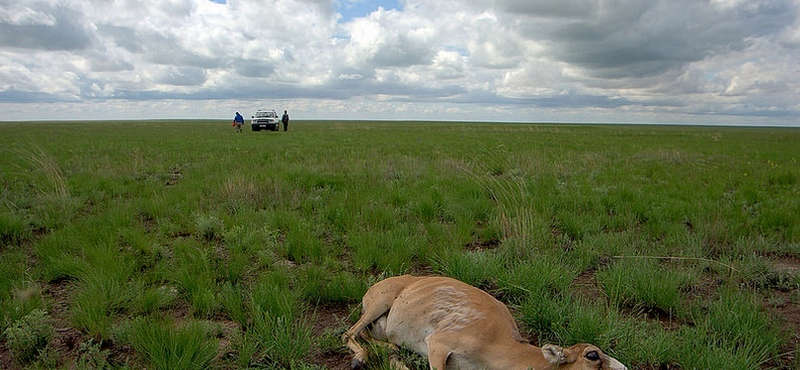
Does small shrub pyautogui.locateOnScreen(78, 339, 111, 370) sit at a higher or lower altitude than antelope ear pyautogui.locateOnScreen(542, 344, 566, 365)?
lower

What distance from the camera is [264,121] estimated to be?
41.6 m

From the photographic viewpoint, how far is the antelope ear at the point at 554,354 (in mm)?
2240

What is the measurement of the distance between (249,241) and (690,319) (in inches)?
197

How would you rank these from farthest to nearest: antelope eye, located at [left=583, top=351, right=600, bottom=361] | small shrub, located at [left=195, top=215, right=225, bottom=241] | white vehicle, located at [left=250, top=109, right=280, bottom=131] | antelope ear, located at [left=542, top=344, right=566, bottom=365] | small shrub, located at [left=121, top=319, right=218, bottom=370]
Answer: white vehicle, located at [left=250, top=109, right=280, bottom=131], small shrub, located at [left=195, top=215, right=225, bottom=241], small shrub, located at [left=121, top=319, right=218, bottom=370], antelope ear, located at [left=542, top=344, right=566, bottom=365], antelope eye, located at [left=583, top=351, right=600, bottom=361]

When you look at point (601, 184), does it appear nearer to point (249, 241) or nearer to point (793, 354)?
point (793, 354)

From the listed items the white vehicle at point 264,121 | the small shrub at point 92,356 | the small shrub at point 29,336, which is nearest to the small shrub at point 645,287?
the small shrub at point 92,356

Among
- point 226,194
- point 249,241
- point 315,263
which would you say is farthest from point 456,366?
point 226,194

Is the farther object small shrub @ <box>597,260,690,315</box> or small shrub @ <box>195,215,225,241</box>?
small shrub @ <box>195,215,225,241</box>

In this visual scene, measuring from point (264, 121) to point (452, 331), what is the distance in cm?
4144

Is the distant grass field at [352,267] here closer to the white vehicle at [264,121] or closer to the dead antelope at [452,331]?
the dead antelope at [452,331]

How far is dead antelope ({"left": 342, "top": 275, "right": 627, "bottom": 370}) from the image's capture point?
2.30m

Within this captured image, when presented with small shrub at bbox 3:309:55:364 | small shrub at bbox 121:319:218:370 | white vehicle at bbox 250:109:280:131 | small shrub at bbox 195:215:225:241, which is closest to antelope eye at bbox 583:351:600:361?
small shrub at bbox 121:319:218:370

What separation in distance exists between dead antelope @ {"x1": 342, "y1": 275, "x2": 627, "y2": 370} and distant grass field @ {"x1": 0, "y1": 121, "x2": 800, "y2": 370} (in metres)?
0.25

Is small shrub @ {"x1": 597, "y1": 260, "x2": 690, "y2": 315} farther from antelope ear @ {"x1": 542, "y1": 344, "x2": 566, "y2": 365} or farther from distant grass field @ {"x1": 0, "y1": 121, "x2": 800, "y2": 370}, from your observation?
antelope ear @ {"x1": 542, "y1": 344, "x2": 566, "y2": 365}
